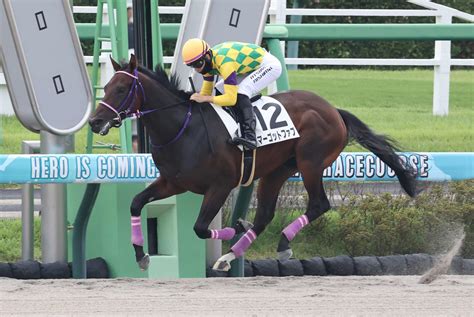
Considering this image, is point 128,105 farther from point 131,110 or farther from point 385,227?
point 385,227

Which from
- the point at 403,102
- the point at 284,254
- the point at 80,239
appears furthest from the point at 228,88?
the point at 403,102

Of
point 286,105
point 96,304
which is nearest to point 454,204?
point 286,105

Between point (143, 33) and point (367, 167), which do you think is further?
point (143, 33)

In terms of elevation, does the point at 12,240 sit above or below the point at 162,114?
below

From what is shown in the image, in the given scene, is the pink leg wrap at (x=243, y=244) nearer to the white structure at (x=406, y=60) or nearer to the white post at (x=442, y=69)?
the white structure at (x=406, y=60)

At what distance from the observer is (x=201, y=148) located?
285 inches

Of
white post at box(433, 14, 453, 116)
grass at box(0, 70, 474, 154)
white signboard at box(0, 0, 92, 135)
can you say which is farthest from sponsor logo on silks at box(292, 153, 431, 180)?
white post at box(433, 14, 453, 116)

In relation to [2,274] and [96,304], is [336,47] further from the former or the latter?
[96,304]

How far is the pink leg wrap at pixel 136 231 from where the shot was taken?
7.26m

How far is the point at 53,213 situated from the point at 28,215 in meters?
0.23

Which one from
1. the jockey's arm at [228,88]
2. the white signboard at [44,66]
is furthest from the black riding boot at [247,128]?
the white signboard at [44,66]

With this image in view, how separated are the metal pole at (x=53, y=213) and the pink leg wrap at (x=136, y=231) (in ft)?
3.09

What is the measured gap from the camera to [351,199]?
922 cm

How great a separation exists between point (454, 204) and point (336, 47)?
33.8ft
